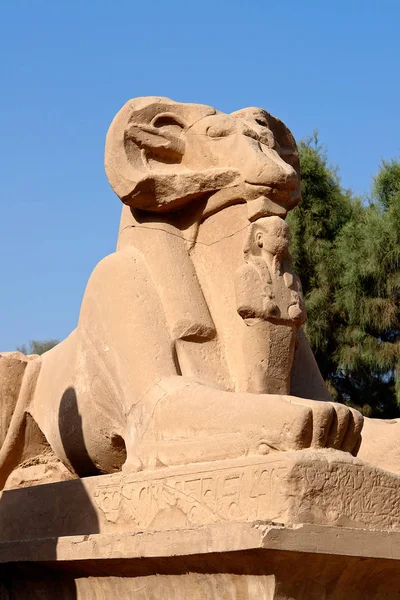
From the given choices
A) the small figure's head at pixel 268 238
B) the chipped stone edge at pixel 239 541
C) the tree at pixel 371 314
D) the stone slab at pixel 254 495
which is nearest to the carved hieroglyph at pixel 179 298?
the small figure's head at pixel 268 238

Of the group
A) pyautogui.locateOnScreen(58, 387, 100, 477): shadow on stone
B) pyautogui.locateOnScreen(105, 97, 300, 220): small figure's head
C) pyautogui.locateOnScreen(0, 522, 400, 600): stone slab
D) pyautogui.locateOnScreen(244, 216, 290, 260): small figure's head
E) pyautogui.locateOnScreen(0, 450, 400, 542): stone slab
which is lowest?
pyautogui.locateOnScreen(0, 522, 400, 600): stone slab

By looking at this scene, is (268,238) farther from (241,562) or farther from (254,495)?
(241,562)

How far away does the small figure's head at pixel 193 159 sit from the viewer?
4680mm

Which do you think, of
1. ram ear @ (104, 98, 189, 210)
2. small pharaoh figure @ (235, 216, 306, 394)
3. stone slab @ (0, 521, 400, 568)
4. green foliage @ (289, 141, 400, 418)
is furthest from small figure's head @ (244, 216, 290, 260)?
green foliage @ (289, 141, 400, 418)

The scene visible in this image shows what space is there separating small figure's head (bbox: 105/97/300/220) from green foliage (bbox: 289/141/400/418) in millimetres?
9320

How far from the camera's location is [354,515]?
3738 millimetres

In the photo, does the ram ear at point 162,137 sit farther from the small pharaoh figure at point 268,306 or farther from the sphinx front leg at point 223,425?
the sphinx front leg at point 223,425

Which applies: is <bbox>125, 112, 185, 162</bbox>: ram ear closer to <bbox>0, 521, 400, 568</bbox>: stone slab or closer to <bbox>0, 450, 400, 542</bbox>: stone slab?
<bbox>0, 450, 400, 542</bbox>: stone slab

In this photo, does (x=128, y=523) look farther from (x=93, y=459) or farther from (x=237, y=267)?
(x=237, y=267)

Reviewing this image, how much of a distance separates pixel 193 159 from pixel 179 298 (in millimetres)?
715

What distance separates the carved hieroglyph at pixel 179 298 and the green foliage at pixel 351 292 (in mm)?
9150

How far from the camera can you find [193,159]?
4.93m

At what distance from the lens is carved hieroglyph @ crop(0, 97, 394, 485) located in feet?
14.7

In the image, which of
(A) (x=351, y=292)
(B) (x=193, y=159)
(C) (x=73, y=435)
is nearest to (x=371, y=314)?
(A) (x=351, y=292)
